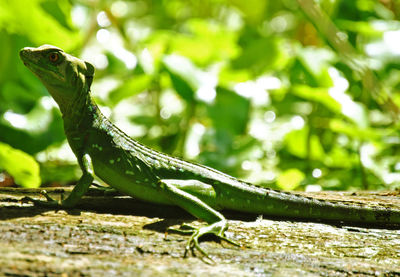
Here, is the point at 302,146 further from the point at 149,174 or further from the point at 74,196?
the point at 74,196

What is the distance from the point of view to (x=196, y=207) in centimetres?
339

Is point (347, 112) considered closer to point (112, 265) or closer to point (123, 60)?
point (123, 60)

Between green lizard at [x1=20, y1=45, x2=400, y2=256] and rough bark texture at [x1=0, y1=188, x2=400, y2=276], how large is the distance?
123 millimetres

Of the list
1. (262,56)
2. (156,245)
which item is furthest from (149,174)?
(262,56)

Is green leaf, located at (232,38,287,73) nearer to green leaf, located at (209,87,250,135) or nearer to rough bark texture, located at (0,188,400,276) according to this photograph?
green leaf, located at (209,87,250,135)

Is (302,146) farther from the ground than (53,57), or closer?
farther from the ground

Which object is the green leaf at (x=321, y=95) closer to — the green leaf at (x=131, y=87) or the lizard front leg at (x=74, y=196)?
the green leaf at (x=131, y=87)

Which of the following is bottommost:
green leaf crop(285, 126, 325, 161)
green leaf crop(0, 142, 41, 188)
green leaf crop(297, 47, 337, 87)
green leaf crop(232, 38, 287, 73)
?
green leaf crop(0, 142, 41, 188)

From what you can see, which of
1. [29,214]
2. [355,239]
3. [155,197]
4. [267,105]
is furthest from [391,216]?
[267,105]

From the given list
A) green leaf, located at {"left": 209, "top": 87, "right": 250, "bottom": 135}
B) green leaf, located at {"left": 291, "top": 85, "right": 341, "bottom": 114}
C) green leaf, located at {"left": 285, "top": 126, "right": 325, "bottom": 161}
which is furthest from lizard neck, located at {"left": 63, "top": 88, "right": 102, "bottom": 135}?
green leaf, located at {"left": 285, "top": 126, "right": 325, "bottom": 161}

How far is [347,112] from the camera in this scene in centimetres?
488

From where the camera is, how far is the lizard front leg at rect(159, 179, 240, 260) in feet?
10.4

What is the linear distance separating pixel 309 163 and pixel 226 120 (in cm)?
167

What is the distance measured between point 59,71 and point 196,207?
1489 millimetres
